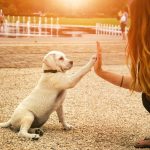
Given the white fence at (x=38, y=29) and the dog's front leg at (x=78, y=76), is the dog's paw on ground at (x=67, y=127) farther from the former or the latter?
the white fence at (x=38, y=29)

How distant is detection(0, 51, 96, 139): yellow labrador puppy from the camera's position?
6.38m

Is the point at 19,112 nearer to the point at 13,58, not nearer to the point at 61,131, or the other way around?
the point at 61,131

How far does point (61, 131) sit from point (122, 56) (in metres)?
13.2

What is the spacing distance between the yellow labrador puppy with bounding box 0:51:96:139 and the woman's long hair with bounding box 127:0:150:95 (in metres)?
0.89

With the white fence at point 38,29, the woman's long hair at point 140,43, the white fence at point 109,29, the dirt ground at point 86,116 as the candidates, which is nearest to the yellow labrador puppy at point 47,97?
the dirt ground at point 86,116

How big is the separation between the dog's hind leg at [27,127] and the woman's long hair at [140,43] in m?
1.31

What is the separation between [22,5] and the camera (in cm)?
5653

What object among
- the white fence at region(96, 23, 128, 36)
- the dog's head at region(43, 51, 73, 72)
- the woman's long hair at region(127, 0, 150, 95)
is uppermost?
the woman's long hair at region(127, 0, 150, 95)

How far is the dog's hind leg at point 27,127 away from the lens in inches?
242

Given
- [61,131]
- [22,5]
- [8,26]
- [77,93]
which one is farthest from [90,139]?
[22,5]

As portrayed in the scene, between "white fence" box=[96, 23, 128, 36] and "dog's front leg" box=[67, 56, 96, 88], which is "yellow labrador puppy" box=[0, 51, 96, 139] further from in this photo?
"white fence" box=[96, 23, 128, 36]

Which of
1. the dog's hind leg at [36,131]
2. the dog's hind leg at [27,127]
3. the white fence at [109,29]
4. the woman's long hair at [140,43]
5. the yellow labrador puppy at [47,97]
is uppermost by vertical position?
the woman's long hair at [140,43]

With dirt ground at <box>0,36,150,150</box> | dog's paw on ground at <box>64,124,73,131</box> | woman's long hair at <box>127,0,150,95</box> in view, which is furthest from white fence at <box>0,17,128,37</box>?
woman's long hair at <box>127,0,150,95</box>

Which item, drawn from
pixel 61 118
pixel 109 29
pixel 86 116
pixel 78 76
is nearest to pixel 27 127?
pixel 61 118
